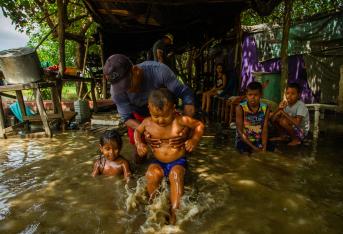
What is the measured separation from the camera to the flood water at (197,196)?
2.29m

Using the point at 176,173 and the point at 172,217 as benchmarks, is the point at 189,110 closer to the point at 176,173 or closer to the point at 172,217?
the point at 176,173

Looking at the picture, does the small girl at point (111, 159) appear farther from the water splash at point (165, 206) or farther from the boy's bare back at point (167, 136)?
the boy's bare back at point (167, 136)

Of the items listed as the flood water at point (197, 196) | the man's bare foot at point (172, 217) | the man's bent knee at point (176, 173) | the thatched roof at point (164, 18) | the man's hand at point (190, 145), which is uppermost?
the thatched roof at point (164, 18)

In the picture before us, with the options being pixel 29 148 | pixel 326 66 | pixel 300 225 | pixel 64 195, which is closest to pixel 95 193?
pixel 64 195

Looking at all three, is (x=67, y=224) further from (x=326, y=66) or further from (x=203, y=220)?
(x=326, y=66)

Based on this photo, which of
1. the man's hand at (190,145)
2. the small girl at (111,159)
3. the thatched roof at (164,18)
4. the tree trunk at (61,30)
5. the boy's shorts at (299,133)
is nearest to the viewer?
the man's hand at (190,145)

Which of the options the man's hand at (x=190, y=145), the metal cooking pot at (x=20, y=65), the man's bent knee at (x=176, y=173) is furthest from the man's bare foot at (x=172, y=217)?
the metal cooking pot at (x=20, y=65)

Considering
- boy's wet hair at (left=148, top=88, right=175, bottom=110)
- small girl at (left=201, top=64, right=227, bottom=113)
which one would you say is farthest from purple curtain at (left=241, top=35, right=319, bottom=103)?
boy's wet hair at (left=148, top=88, right=175, bottom=110)

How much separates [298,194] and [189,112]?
1.41m

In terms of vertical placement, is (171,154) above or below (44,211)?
above

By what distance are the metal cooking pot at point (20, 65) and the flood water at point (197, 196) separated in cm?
178

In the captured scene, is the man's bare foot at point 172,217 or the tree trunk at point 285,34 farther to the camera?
the tree trunk at point 285,34

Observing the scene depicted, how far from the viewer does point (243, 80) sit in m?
9.59

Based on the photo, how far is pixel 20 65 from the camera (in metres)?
5.38
